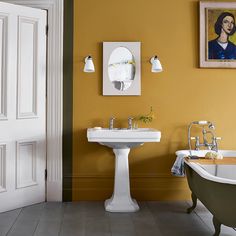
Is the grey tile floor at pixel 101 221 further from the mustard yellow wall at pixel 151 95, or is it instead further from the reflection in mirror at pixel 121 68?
the reflection in mirror at pixel 121 68

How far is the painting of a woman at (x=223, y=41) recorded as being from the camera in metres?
4.29

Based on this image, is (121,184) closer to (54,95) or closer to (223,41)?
(54,95)

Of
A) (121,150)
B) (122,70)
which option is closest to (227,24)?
(122,70)

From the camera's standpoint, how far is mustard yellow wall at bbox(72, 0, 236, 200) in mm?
4273

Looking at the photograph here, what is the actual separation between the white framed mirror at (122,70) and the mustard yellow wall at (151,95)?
7 cm

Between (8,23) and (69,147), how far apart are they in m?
1.46

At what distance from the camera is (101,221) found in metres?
3.55

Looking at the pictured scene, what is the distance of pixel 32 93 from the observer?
407 cm

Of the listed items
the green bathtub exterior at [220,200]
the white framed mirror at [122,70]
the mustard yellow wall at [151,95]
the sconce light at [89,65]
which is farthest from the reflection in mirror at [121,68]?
the green bathtub exterior at [220,200]

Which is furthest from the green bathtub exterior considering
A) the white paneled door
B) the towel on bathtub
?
the white paneled door

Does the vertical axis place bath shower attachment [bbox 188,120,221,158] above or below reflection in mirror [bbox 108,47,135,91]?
below

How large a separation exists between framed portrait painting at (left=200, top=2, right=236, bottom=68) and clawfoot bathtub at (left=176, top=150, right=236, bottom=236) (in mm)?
1205

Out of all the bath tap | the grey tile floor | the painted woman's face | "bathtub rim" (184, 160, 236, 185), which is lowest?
the grey tile floor

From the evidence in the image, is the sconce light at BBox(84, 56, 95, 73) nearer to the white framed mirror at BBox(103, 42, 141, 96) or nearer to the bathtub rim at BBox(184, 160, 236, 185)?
the white framed mirror at BBox(103, 42, 141, 96)
